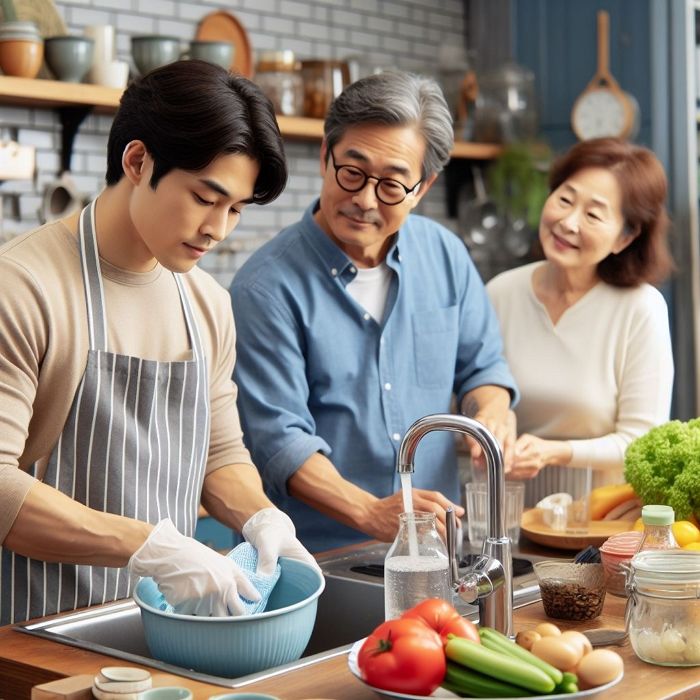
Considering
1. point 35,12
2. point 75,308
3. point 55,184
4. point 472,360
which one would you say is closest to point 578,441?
point 472,360

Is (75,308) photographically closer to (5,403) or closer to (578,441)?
(5,403)

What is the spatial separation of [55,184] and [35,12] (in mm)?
582

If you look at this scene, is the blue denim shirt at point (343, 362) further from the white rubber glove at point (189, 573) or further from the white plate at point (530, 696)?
the white plate at point (530, 696)

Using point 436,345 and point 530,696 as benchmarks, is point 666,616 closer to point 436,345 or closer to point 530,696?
point 530,696

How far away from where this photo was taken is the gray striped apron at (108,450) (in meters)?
2.15

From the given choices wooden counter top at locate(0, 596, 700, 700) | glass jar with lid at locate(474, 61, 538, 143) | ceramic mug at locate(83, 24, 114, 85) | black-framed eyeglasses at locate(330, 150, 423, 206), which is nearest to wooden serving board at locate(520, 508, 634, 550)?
wooden counter top at locate(0, 596, 700, 700)

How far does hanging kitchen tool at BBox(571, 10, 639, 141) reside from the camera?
5.31m

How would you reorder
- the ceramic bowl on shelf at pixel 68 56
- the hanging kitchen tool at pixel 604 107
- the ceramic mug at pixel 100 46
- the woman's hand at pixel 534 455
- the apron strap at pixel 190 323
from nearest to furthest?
the apron strap at pixel 190 323 < the woman's hand at pixel 534 455 < the ceramic bowl on shelf at pixel 68 56 < the ceramic mug at pixel 100 46 < the hanging kitchen tool at pixel 604 107

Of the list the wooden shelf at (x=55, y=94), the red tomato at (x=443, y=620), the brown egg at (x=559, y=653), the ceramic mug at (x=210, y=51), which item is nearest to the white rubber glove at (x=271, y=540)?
the red tomato at (x=443, y=620)

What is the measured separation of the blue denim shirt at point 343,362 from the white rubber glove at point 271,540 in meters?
0.54

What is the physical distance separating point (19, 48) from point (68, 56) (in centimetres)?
17

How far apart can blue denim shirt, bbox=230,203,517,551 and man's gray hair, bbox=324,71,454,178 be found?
0.84 ft

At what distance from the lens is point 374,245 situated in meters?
2.91

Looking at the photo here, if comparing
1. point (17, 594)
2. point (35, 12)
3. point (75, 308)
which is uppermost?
point (35, 12)
